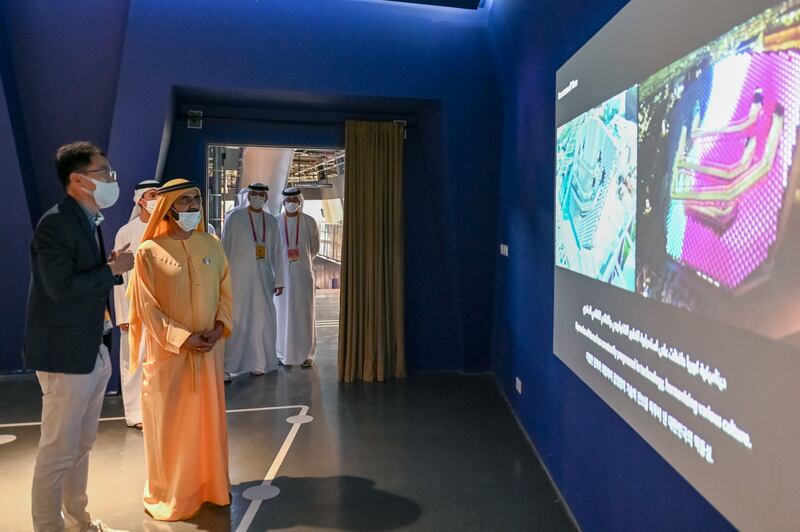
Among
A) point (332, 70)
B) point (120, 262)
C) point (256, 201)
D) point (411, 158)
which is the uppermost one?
point (332, 70)

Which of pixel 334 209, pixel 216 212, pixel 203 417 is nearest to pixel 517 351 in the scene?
pixel 203 417

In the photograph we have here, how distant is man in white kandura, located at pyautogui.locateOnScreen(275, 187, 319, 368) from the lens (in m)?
4.97

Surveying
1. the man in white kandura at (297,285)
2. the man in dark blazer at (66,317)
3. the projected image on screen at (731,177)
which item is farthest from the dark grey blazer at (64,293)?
the man in white kandura at (297,285)

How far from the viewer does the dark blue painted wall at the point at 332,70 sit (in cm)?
377

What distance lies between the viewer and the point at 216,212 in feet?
17.1

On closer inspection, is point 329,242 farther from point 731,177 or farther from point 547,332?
point 731,177

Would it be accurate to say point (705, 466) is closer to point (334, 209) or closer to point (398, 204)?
point (398, 204)

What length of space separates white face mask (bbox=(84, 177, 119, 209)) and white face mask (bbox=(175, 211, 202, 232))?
0.99ft

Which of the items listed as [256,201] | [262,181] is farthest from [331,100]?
[262,181]

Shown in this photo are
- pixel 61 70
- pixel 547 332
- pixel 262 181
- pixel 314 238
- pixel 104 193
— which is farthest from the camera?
pixel 262 181

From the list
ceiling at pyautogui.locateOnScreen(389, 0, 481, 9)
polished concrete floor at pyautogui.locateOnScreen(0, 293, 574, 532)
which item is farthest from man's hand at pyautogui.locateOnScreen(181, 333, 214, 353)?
ceiling at pyautogui.locateOnScreen(389, 0, 481, 9)

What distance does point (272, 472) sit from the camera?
2943 mm

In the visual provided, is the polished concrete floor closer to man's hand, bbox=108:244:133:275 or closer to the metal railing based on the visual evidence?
man's hand, bbox=108:244:133:275

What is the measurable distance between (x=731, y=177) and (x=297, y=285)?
165 inches
